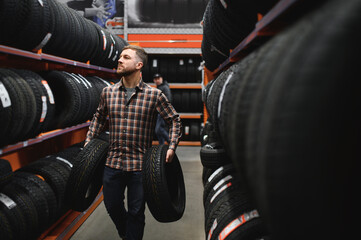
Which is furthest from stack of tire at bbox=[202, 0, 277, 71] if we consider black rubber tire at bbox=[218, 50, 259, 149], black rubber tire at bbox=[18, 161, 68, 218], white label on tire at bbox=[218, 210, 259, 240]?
black rubber tire at bbox=[18, 161, 68, 218]

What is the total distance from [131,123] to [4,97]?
969 millimetres

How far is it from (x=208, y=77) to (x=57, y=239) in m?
3.90

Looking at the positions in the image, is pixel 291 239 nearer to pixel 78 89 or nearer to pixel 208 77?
pixel 78 89

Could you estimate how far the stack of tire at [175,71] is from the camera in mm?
7660

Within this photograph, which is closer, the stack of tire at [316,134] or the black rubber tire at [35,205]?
the stack of tire at [316,134]

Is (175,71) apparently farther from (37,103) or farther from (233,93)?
(233,93)

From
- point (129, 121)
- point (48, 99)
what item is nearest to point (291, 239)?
point (129, 121)

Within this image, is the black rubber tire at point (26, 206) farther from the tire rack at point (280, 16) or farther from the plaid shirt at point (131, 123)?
the tire rack at point (280, 16)

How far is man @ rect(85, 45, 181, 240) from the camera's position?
2406mm

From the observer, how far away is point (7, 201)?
2.05m

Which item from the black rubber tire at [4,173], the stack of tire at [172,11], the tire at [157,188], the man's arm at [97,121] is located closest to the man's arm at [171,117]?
the tire at [157,188]

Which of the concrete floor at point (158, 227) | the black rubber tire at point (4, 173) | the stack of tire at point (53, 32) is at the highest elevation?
the stack of tire at point (53, 32)

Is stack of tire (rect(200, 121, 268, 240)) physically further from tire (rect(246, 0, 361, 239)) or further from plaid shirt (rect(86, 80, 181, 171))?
plaid shirt (rect(86, 80, 181, 171))

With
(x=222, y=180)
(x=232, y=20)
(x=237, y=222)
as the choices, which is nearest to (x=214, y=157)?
(x=222, y=180)
